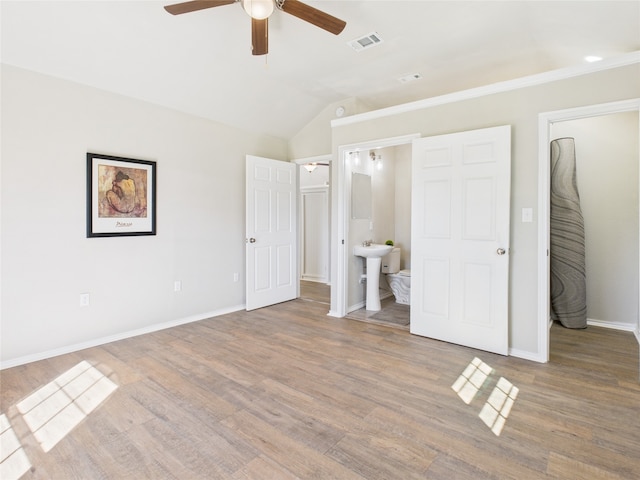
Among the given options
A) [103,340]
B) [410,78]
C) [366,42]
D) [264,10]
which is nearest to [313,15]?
[264,10]

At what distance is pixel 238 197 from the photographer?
4680 mm

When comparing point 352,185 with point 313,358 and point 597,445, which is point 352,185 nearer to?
point 313,358

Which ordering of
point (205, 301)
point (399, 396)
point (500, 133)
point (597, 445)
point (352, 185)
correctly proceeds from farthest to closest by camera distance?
1. point (352, 185)
2. point (205, 301)
3. point (500, 133)
4. point (399, 396)
5. point (597, 445)

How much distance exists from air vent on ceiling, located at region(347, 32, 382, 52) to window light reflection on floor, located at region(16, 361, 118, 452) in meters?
3.57

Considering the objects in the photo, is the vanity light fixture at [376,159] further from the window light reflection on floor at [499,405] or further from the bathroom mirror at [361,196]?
the window light reflection on floor at [499,405]

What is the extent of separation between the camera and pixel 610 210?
390 cm

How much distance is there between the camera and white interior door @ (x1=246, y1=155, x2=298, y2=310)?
4.61 metres

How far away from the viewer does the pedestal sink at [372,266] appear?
450 cm

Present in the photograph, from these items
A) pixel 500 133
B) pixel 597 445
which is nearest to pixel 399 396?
pixel 597 445

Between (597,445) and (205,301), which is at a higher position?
(205,301)

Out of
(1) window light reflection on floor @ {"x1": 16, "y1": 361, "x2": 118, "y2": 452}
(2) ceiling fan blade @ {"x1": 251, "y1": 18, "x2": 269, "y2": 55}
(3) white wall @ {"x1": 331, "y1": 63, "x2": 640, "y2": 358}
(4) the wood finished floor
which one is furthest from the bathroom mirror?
(1) window light reflection on floor @ {"x1": 16, "y1": 361, "x2": 118, "y2": 452}

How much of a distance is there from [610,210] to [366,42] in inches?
132

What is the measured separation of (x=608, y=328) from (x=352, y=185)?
3.42 meters

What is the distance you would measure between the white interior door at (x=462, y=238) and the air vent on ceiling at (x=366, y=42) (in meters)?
1.05
